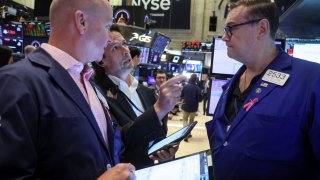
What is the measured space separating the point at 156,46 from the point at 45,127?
8392mm

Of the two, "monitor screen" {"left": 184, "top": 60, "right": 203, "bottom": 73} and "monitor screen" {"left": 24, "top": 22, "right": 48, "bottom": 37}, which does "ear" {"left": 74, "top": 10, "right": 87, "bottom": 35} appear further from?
"monitor screen" {"left": 184, "top": 60, "right": 203, "bottom": 73}

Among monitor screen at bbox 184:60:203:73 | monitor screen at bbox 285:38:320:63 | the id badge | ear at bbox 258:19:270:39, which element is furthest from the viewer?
monitor screen at bbox 184:60:203:73

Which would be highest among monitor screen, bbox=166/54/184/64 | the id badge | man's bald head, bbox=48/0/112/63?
man's bald head, bbox=48/0/112/63

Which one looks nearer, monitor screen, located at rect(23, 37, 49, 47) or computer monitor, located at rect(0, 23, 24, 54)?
monitor screen, located at rect(23, 37, 49, 47)

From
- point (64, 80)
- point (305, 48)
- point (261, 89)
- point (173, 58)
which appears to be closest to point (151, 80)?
point (173, 58)

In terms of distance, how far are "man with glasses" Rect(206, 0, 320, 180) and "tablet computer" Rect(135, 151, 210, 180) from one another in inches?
15.5

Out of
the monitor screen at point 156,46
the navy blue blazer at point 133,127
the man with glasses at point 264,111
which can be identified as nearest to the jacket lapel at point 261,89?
the man with glasses at point 264,111

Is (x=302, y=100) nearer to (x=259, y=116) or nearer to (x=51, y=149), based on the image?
(x=259, y=116)

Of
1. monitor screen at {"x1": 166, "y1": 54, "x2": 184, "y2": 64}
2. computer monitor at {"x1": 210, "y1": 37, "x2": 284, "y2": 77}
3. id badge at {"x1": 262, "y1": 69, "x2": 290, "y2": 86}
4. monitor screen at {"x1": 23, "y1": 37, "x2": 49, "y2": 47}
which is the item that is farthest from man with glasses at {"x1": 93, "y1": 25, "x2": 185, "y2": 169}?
monitor screen at {"x1": 166, "y1": 54, "x2": 184, "y2": 64}

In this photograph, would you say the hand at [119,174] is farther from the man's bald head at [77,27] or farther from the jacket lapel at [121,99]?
the jacket lapel at [121,99]

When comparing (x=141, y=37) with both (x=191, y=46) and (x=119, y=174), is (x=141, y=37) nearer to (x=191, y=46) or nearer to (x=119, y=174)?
(x=119, y=174)

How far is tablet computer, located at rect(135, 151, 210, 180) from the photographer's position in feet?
4.55

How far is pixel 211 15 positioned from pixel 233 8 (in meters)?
21.2

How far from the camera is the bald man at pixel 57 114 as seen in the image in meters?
1.08
